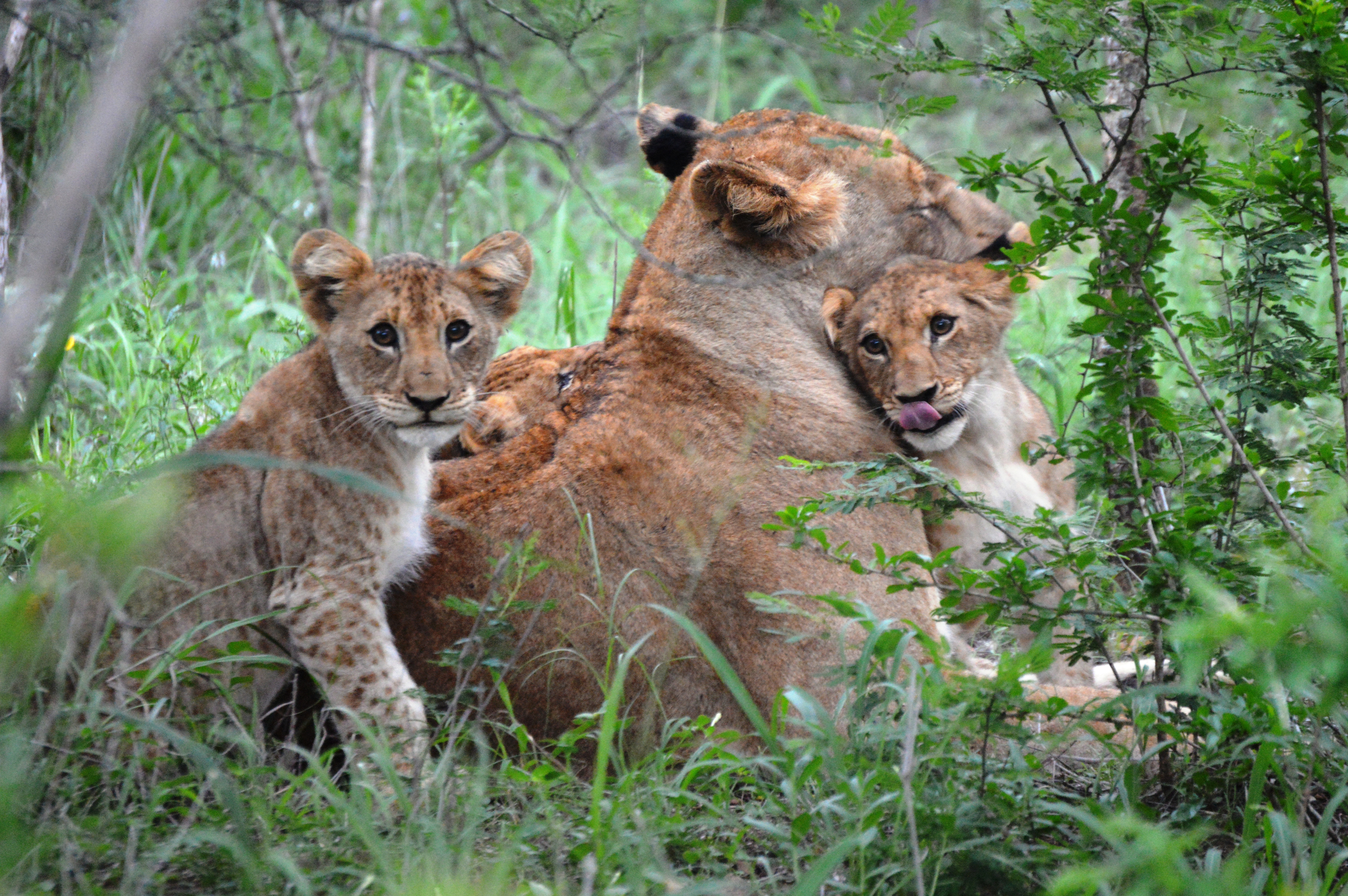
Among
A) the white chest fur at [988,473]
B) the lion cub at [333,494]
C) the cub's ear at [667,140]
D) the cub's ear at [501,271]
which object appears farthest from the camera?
the cub's ear at [667,140]

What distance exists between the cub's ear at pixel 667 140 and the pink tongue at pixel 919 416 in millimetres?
1153

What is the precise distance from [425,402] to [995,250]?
1.72 meters

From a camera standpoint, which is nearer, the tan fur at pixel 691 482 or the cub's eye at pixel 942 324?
the tan fur at pixel 691 482

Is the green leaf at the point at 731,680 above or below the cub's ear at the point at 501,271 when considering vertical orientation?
below

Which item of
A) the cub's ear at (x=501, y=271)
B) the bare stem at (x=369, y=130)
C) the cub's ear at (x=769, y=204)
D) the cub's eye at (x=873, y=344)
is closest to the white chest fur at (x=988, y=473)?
the cub's eye at (x=873, y=344)

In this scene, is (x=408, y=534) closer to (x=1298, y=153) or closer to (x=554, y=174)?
(x=1298, y=153)

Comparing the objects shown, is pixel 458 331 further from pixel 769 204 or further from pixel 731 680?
pixel 731 680

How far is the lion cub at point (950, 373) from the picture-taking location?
10.5ft

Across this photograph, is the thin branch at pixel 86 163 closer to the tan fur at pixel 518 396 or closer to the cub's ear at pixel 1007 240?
the tan fur at pixel 518 396

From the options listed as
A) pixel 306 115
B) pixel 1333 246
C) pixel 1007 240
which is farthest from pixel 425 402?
pixel 306 115

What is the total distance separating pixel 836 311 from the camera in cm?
334

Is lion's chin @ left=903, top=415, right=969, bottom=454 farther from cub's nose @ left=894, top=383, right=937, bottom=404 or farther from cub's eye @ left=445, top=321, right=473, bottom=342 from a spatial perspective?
cub's eye @ left=445, top=321, right=473, bottom=342

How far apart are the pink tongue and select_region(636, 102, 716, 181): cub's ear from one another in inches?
45.4

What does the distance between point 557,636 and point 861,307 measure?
120cm
